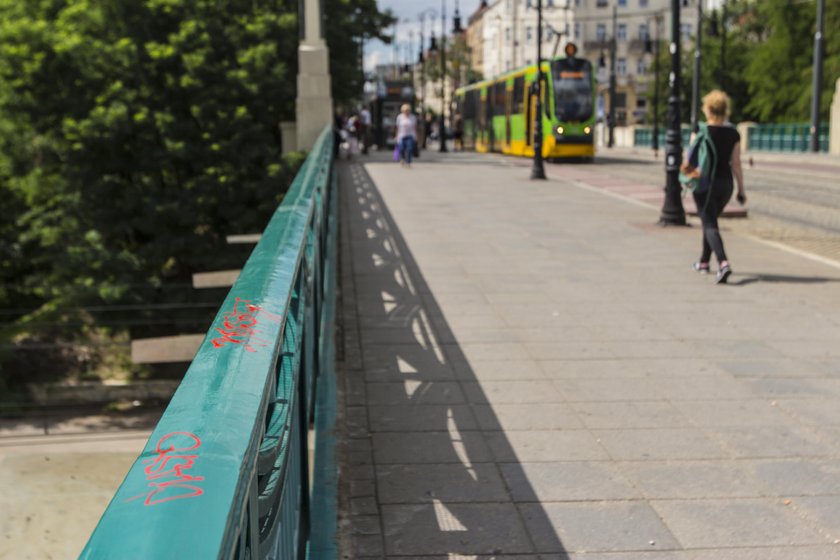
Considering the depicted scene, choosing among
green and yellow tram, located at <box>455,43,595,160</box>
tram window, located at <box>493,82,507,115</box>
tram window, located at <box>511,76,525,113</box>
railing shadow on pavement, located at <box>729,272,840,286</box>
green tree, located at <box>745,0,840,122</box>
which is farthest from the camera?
green tree, located at <box>745,0,840,122</box>

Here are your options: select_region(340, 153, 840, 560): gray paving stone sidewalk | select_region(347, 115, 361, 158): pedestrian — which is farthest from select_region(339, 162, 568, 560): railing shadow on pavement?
select_region(347, 115, 361, 158): pedestrian

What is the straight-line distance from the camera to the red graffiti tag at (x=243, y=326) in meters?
2.06

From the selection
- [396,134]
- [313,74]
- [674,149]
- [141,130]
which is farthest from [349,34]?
[674,149]

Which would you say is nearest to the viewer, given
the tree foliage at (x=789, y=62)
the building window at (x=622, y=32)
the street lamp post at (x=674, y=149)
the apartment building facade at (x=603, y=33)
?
the street lamp post at (x=674, y=149)

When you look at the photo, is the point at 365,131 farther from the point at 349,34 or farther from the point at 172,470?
the point at 172,470

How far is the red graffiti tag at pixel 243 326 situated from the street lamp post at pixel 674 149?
12.2 m

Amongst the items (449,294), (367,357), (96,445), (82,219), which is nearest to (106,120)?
(82,219)

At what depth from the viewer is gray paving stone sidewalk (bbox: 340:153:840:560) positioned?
13.4ft

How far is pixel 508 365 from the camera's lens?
687 centimetres

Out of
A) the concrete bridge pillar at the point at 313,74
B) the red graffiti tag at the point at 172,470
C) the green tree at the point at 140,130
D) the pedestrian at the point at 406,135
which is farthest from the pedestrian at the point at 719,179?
the pedestrian at the point at 406,135

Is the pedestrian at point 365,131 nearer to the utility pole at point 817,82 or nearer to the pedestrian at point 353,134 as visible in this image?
the pedestrian at point 353,134

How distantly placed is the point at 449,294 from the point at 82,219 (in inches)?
732

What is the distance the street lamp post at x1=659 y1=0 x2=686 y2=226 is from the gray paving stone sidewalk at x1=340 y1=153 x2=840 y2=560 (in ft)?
8.40

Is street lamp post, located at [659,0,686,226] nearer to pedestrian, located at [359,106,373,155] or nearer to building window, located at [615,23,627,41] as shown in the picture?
pedestrian, located at [359,106,373,155]
